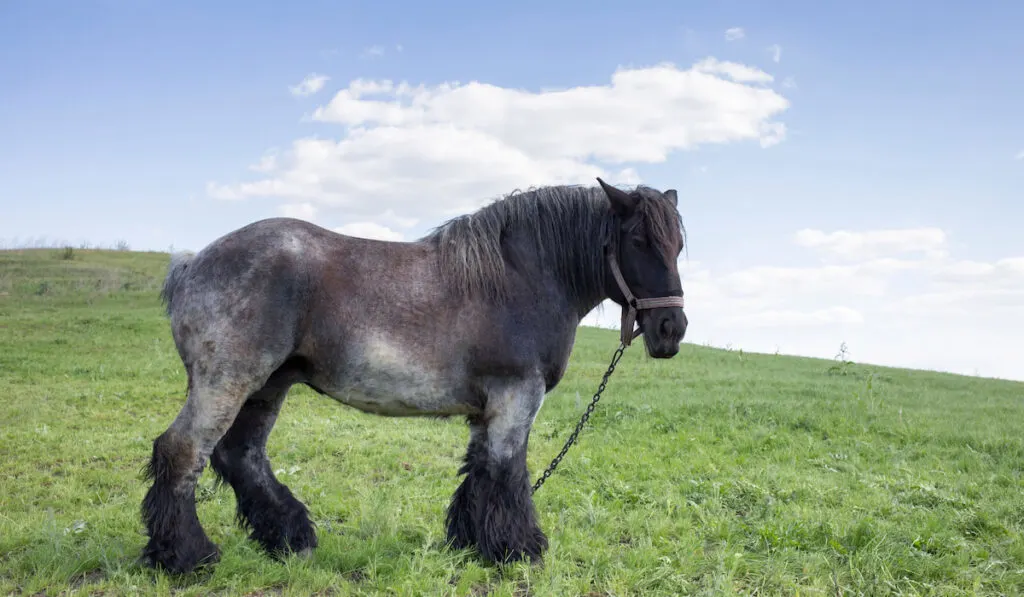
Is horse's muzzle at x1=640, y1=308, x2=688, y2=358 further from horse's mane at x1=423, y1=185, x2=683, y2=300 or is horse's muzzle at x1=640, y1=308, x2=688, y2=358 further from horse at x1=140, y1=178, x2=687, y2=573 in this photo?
horse's mane at x1=423, y1=185, x2=683, y2=300

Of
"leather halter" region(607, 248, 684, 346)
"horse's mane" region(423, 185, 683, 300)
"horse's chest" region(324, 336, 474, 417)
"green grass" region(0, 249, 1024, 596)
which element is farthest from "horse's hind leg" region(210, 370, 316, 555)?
"leather halter" region(607, 248, 684, 346)

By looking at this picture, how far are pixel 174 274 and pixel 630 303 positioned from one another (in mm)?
3445

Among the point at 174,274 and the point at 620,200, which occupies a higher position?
the point at 620,200

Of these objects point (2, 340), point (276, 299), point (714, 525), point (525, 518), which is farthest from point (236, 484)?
point (2, 340)

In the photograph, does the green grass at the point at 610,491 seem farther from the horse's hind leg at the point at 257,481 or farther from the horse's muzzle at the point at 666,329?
the horse's muzzle at the point at 666,329

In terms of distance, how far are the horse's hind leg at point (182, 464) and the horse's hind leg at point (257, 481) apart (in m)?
0.51

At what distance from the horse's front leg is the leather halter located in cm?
78

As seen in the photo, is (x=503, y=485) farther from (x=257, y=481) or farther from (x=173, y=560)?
(x=173, y=560)

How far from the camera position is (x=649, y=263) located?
15.9ft

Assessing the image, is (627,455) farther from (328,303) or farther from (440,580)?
(328,303)

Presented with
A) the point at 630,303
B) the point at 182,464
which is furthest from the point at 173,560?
the point at 630,303

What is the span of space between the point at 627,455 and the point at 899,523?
3.19 metres

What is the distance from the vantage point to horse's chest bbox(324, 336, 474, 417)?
4602mm

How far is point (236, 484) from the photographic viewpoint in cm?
516
